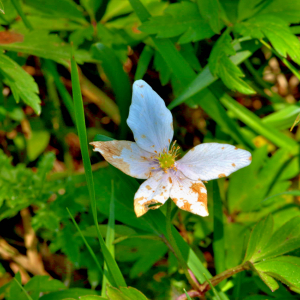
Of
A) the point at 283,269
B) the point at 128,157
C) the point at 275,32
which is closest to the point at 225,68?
the point at 275,32

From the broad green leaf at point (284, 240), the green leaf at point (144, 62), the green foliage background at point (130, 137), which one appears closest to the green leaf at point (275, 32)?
the green foliage background at point (130, 137)

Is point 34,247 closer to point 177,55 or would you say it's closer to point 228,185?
point 228,185

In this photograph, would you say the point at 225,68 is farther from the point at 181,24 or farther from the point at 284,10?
the point at 284,10

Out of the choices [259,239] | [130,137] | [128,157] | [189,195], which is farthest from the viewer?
[130,137]

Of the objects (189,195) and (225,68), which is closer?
(189,195)

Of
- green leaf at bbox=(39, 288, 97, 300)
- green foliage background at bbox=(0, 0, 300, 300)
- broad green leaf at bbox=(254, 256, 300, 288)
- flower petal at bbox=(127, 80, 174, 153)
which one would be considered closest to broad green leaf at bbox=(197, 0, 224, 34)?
green foliage background at bbox=(0, 0, 300, 300)
